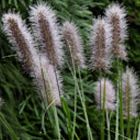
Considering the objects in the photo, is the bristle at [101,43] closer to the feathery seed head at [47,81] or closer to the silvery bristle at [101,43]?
the silvery bristle at [101,43]

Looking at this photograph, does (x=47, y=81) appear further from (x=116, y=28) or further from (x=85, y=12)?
(x=85, y=12)

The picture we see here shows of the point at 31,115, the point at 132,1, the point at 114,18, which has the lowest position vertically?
the point at 31,115

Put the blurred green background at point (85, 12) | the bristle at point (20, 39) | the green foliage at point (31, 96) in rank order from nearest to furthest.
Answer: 1. the bristle at point (20, 39)
2. the green foliage at point (31, 96)
3. the blurred green background at point (85, 12)

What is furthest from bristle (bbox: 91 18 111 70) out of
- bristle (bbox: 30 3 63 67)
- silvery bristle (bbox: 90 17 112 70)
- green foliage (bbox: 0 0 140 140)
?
green foliage (bbox: 0 0 140 140)

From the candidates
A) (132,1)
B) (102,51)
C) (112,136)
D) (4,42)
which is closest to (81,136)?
(112,136)

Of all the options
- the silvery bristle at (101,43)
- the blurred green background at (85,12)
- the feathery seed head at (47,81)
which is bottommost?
the feathery seed head at (47,81)

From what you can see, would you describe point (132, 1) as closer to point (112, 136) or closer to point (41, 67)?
point (112, 136)

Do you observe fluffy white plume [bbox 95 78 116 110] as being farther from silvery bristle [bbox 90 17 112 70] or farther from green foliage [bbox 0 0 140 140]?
green foliage [bbox 0 0 140 140]

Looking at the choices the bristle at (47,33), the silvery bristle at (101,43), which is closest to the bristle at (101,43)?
the silvery bristle at (101,43)
